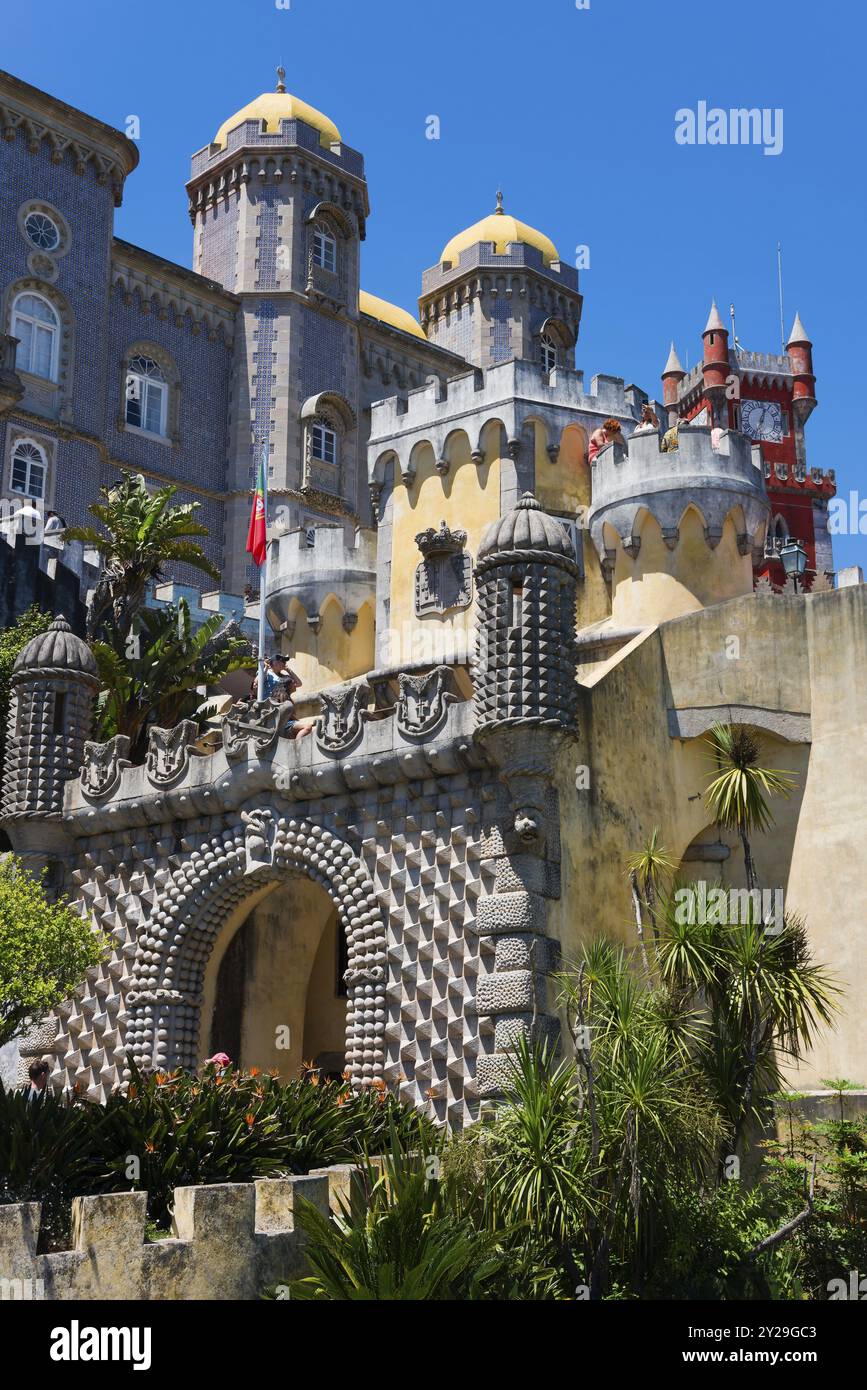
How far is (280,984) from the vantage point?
2606cm

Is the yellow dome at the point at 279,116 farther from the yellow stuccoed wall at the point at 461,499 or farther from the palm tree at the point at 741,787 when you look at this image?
the palm tree at the point at 741,787

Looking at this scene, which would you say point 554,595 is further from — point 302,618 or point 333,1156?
point 302,618

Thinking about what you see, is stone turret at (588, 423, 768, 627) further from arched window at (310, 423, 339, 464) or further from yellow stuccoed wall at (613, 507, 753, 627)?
arched window at (310, 423, 339, 464)

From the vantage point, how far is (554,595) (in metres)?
21.2

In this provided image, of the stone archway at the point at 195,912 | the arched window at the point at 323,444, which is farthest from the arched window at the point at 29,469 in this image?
the stone archway at the point at 195,912

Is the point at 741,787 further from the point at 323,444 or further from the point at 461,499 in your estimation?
the point at 323,444

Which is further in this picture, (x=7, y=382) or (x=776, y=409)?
(x=776, y=409)

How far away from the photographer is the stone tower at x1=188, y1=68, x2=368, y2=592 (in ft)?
174

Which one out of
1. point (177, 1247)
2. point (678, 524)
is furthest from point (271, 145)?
point (177, 1247)

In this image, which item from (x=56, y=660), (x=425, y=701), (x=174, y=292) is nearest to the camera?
(x=425, y=701)

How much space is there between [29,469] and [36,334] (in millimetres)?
4185

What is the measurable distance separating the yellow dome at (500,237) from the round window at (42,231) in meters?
15.9

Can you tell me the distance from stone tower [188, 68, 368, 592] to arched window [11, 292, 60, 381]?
271 inches

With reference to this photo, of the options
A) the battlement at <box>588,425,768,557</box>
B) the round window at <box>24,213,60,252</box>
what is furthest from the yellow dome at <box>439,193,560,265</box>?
the battlement at <box>588,425,768,557</box>
